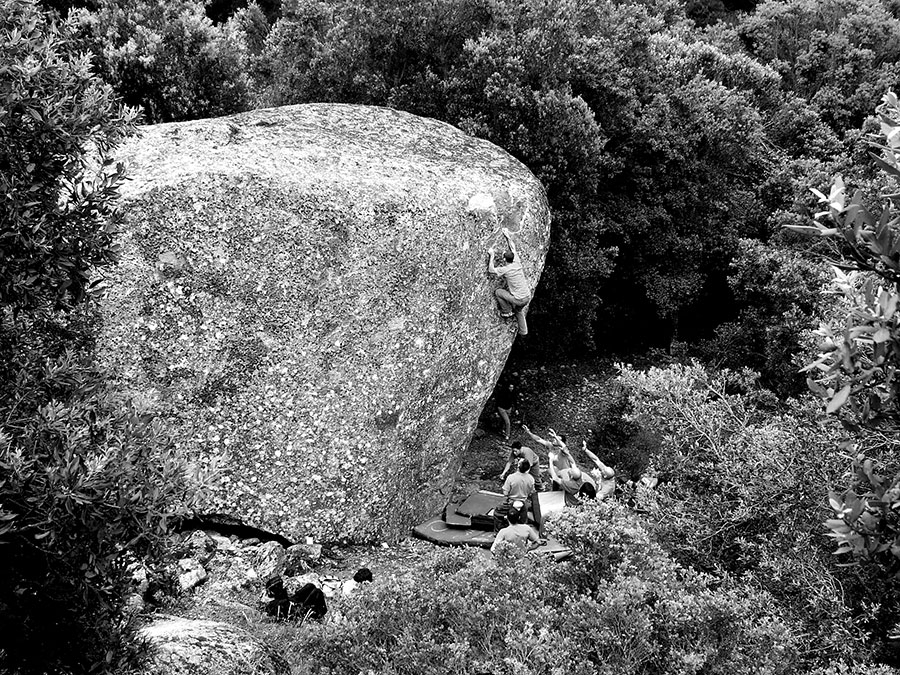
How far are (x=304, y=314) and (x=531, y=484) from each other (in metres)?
4.91

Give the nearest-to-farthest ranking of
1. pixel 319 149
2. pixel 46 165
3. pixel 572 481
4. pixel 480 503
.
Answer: pixel 46 165 < pixel 319 149 < pixel 572 481 < pixel 480 503

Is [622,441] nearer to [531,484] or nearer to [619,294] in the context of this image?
[531,484]

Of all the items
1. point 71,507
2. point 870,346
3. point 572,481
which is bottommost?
point 572,481

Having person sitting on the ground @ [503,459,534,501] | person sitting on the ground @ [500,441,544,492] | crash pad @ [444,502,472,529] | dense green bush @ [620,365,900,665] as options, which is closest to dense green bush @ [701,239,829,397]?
person sitting on the ground @ [500,441,544,492]

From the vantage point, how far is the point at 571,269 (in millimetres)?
21734

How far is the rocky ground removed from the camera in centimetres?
956

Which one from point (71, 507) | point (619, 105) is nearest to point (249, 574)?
point (71, 507)

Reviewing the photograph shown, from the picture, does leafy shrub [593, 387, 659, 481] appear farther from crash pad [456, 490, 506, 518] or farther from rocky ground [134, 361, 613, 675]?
crash pad [456, 490, 506, 518]

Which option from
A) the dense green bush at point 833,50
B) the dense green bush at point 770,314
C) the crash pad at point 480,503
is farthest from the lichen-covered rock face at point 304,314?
the dense green bush at point 833,50

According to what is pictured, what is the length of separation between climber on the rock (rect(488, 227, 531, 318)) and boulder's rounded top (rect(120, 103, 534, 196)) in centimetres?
161

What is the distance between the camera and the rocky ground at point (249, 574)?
9.56 m

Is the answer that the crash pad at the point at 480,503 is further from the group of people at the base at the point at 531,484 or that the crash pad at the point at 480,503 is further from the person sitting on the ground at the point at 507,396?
the person sitting on the ground at the point at 507,396

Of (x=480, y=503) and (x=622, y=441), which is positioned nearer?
(x=480, y=503)

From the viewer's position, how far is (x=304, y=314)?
47.1 feet
